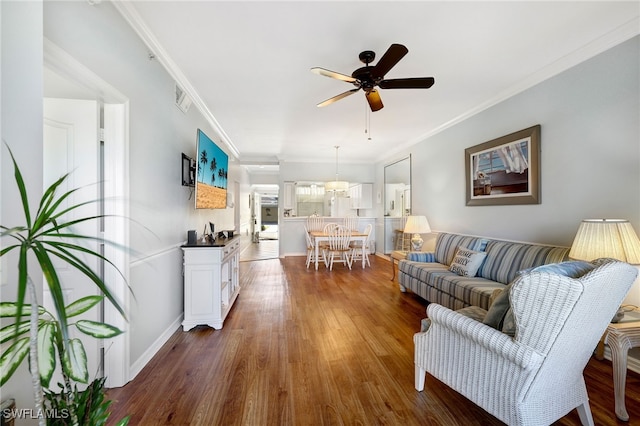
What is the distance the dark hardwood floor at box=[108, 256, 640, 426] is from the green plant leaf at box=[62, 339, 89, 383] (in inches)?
41.4

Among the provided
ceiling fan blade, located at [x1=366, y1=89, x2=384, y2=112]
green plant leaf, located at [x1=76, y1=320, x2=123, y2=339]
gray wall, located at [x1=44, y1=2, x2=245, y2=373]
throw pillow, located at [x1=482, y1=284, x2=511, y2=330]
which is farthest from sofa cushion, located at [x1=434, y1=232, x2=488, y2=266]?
green plant leaf, located at [x1=76, y1=320, x2=123, y2=339]

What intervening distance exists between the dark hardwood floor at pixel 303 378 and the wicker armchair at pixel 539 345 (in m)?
0.32

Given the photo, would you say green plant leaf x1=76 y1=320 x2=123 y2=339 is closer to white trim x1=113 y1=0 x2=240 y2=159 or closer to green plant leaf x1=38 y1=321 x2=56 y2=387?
green plant leaf x1=38 y1=321 x2=56 y2=387

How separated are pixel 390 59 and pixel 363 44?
0.39 metres

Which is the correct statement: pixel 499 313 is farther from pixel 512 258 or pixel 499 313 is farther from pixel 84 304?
pixel 84 304

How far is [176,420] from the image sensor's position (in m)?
1.55

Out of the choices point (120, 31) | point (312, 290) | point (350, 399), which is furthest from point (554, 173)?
point (120, 31)

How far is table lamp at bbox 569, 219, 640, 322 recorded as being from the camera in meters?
1.81

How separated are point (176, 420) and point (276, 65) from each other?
9.26 feet

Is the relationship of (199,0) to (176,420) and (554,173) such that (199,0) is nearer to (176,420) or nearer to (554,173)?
(176,420)

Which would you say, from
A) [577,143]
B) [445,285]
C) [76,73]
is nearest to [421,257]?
[445,285]

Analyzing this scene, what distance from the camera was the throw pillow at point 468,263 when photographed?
3.03 m

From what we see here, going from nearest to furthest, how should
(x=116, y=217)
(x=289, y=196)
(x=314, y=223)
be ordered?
1. (x=116, y=217)
2. (x=314, y=223)
3. (x=289, y=196)

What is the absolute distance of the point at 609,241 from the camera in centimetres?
186
